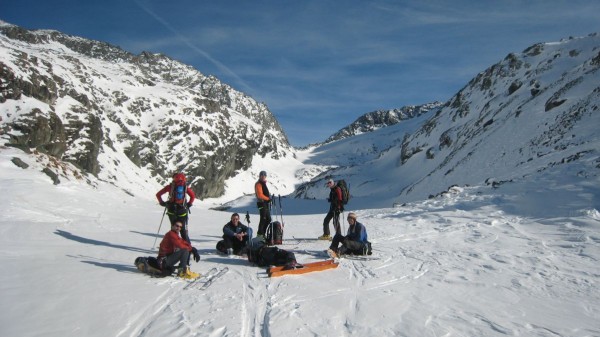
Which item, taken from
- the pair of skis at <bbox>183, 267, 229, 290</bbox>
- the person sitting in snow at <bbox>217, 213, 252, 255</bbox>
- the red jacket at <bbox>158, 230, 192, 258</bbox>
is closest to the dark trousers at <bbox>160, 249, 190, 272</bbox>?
the red jacket at <bbox>158, 230, 192, 258</bbox>

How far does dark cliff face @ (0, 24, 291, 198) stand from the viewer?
1638 inches

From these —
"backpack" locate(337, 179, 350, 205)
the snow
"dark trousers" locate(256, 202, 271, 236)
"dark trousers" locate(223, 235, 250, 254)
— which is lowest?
the snow

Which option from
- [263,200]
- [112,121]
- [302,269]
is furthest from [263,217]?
[112,121]

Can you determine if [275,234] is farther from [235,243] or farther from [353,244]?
[353,244]

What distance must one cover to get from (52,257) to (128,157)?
2910 inches

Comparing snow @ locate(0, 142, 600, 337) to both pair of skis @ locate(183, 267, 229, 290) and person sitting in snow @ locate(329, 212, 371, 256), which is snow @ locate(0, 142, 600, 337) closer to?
pair of skis @ locate(183, 267, 229, 290)

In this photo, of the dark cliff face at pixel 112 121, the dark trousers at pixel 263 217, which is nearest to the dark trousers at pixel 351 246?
the dark trousers at pixel 263 217

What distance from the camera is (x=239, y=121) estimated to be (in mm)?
123562

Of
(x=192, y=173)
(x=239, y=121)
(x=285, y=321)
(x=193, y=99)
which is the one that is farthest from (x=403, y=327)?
(x=239, y=121)

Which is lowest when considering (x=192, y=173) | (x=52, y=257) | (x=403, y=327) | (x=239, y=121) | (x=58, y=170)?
(x=403, y=327)

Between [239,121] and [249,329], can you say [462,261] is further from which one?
[239,121]

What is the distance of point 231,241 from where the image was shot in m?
10.8

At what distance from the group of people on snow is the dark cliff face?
61.5ft

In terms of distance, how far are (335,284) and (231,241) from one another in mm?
4233
